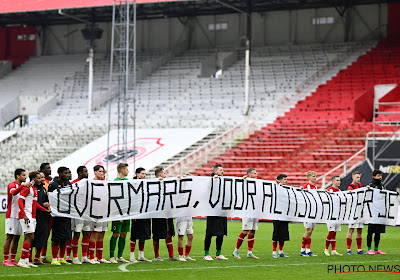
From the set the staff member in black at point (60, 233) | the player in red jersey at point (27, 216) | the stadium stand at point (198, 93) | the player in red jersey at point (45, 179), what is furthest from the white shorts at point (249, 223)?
the stadium stand at point (198, 93)

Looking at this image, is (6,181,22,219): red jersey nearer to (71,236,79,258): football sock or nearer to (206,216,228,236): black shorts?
(71,236,79,258): football sock

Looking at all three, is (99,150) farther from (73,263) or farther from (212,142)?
(73,263)

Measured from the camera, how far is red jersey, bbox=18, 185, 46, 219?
46.5 feet

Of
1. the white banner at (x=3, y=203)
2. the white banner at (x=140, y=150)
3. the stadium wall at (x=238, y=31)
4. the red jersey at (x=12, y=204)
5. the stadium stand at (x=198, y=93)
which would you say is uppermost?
the stadium wall at (x=238, y=31)

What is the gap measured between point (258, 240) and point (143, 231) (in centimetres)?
700

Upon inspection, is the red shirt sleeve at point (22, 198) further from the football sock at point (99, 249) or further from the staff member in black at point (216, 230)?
the staff member in black at point (216, 230)

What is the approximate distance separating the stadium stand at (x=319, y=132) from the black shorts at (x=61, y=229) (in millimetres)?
19853

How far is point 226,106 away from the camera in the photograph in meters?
45.1

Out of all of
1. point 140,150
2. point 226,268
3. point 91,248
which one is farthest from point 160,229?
point 140,150

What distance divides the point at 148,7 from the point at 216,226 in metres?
33.9

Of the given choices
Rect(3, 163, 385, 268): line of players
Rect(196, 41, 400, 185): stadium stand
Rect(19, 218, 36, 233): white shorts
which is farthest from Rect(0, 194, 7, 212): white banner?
Rect(19, 218, 36, 233): white shorts

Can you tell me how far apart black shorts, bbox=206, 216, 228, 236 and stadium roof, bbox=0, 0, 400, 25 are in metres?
27.3

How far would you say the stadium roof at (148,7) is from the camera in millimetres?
43906

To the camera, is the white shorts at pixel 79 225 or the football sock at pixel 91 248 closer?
the football sock at pixel 91 248
